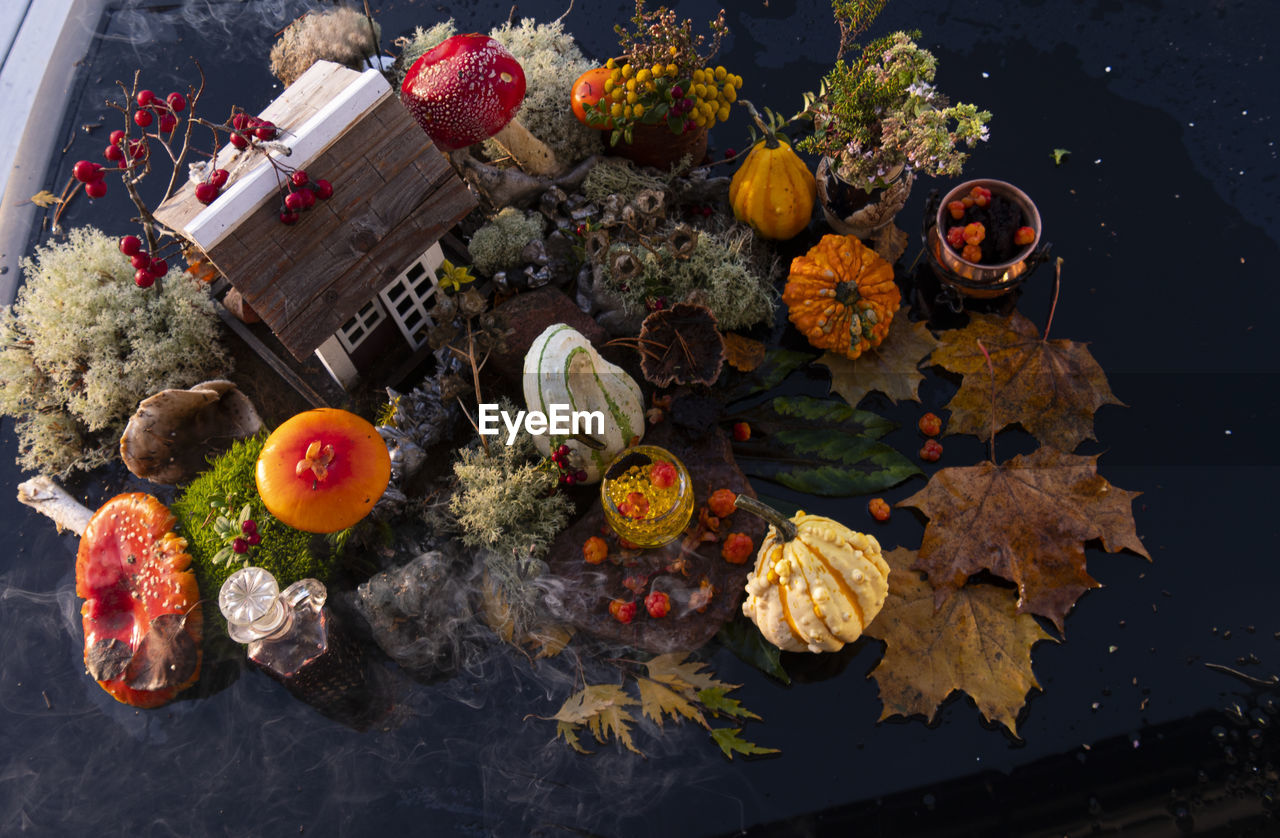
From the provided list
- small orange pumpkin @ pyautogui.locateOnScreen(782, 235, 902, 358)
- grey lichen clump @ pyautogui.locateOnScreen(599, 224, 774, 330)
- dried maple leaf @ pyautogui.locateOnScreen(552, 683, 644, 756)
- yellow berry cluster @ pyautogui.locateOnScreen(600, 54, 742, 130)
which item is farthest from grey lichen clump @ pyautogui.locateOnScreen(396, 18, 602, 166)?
dried maple leaf @ pyautogui.locateOnScreen(552, 683, 644, 756)

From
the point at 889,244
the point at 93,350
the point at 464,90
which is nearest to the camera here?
the point at 464,90

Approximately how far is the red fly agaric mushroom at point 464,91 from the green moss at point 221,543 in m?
1.95

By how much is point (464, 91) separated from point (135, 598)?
307 cm

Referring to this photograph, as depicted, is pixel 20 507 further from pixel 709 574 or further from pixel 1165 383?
pixel 1165 383

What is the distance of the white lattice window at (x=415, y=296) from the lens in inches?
187

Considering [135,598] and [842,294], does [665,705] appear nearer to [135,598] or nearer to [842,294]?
[842,294]

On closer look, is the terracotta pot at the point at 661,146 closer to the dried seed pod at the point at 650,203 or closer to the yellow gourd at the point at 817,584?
the dried seed pod at the point at 650,203

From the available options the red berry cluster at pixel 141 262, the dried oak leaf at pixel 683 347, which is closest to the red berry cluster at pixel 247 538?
the red berry cluster at pixel 141 262

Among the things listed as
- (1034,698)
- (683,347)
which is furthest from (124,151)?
(1034,698)

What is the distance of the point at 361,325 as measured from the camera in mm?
4730

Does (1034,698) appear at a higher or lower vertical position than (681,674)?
lower

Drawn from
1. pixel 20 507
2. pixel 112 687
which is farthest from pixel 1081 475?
pixel 20 507

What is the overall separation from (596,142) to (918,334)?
7.26 ft

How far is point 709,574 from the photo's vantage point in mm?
4430
